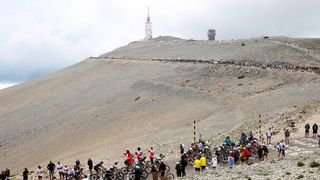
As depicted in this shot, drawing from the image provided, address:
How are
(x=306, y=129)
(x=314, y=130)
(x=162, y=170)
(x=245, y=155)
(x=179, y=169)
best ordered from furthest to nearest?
(x=306, y=129) < (x=314, y=130) < (x=245, y=155) < (x=179, y=169) < (x=162, y=170)

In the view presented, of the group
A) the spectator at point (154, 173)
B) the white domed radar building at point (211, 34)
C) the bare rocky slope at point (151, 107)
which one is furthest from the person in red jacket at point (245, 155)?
the white domed radar building at point (211, 34)

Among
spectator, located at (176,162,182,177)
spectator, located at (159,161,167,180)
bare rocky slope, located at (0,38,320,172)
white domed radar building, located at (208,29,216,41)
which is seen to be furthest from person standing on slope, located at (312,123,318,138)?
white domed radar building, located at (208,29,216,41)

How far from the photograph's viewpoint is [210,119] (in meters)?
43.8

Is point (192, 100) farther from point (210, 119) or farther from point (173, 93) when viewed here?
point (210, 119)

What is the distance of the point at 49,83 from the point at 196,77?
1712 inches

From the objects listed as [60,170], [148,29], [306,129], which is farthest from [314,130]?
[148,29]

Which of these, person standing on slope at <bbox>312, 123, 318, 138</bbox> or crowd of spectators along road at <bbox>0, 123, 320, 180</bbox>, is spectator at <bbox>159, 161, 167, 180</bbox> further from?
person standing on slope at <bbox>312, 123, 318, 138</bbox>

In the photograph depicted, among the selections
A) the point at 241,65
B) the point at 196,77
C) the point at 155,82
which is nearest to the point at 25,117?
the point at 155,82

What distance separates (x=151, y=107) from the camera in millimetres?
58031

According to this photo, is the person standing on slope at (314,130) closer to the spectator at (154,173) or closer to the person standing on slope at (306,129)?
the person standing on slope at (306,129)

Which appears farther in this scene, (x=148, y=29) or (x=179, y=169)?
(x=148, y=29)

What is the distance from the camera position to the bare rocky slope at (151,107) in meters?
40.2

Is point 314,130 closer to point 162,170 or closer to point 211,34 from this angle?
point 162,170

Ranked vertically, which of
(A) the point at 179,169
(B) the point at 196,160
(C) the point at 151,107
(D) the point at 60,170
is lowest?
(D) the point at 60,170
